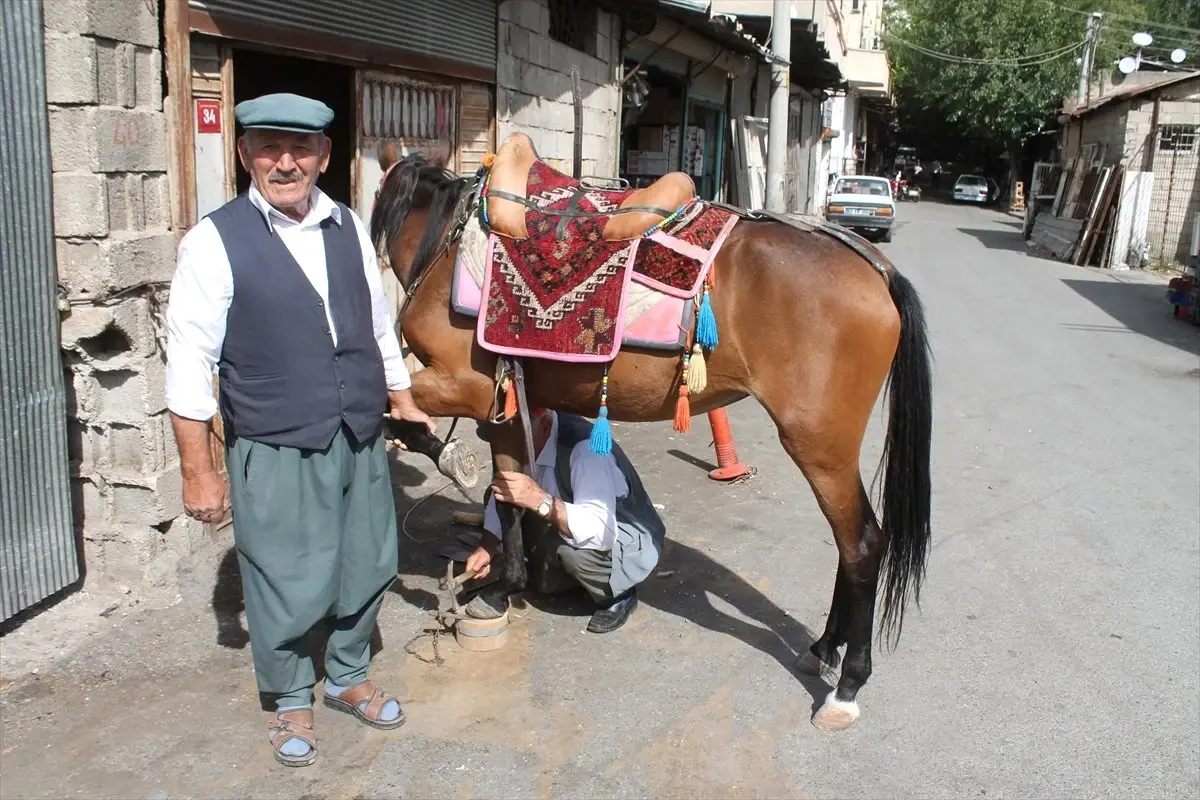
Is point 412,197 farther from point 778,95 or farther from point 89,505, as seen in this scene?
point 778,95

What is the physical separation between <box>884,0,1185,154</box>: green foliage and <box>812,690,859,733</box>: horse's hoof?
40.7 m

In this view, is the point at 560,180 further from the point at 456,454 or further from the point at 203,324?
the point at 203,324

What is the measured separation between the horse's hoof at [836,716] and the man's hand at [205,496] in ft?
6.60

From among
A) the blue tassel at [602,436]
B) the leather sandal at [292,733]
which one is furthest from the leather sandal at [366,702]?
the blue tassel at [602,436]

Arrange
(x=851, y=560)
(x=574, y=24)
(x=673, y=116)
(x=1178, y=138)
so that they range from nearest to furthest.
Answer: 1. (x=851, y=560)
2. (x=574, y=24)
3. (x=673, y=116)
4. (x=1178, y=138)

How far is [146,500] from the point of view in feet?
12.9

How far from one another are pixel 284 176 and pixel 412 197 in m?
1.12

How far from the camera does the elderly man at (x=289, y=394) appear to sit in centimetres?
270

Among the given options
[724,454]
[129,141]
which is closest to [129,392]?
[129,141]

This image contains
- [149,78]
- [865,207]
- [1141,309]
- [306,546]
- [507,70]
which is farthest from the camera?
[865,207]

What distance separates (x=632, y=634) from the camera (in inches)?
156

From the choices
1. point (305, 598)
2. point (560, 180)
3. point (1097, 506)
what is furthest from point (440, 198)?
point (1097, 506)

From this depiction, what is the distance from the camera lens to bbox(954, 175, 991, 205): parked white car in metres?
44.2

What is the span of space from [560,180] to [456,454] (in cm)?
111
